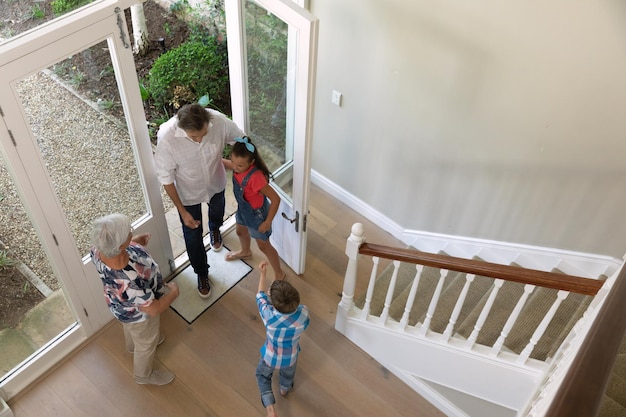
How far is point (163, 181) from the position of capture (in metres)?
3.05

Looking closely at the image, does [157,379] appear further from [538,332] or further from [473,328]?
[538,332]

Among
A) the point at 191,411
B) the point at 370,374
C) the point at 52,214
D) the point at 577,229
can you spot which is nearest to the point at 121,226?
the point at 52,214

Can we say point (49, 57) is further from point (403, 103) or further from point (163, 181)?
point (403, 103)

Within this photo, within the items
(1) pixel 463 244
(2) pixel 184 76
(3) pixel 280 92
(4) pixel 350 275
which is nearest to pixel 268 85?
(3) pixel 280 92

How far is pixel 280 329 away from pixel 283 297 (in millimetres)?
220

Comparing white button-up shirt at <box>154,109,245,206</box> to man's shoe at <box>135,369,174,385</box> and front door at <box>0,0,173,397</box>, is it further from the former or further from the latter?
man's shoe at <box>135,369,174,385</box>

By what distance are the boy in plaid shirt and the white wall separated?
154cm

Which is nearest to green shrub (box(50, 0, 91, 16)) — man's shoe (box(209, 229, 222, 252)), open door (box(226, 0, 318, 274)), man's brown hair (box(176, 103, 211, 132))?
man's brown hair (box(176, 103, 211, 132))

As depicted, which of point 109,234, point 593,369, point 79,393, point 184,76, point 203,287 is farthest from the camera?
point 184,76

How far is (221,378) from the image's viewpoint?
329 centimetres

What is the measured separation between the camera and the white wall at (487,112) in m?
2.84

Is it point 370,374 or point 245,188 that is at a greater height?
point 245,188

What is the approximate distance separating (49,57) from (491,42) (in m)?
2.30

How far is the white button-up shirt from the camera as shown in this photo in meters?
2.95
